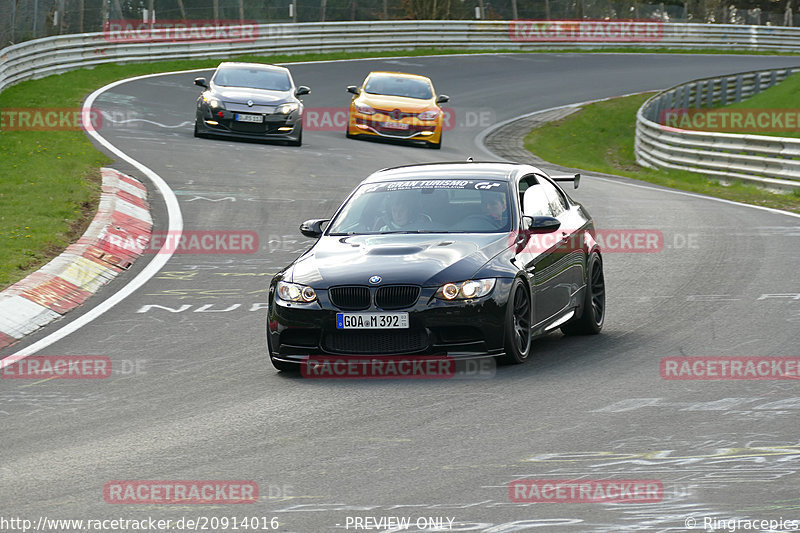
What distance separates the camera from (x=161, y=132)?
90.3ft

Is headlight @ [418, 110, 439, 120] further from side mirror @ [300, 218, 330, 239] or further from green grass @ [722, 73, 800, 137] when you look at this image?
side mirror @ [300, 218, 330, 239]

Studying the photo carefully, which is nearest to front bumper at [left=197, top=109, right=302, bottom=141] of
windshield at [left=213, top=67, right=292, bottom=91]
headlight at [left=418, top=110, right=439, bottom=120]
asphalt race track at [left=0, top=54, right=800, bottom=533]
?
windshield at [left=213, top=67, right=292, bottom=91]

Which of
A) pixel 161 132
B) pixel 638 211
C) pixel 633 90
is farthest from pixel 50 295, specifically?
pixel 633 90

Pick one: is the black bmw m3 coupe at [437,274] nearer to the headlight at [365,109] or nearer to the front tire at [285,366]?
the front tire at [285,366]

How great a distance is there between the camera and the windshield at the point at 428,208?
32.8 ft

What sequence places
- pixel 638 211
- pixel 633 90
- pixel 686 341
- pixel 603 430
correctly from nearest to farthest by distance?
pixel 603 430 < pixel 686 341 < pixel 638 211 < pixel 633 90

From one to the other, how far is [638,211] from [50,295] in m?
9.99

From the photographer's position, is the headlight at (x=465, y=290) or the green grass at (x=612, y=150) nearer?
the headlight at (x=465, y=290)

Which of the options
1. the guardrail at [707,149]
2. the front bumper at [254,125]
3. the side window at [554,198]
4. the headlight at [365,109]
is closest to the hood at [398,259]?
the side window at [554,198]

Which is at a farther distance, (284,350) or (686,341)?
(686,341)

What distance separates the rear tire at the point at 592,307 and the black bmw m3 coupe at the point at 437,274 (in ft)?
0.06

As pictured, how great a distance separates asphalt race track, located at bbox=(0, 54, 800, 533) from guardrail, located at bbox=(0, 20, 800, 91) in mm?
22576

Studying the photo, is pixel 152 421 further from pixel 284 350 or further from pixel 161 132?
pixel 161 132

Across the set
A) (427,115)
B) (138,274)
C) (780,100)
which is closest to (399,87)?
(427,115)
